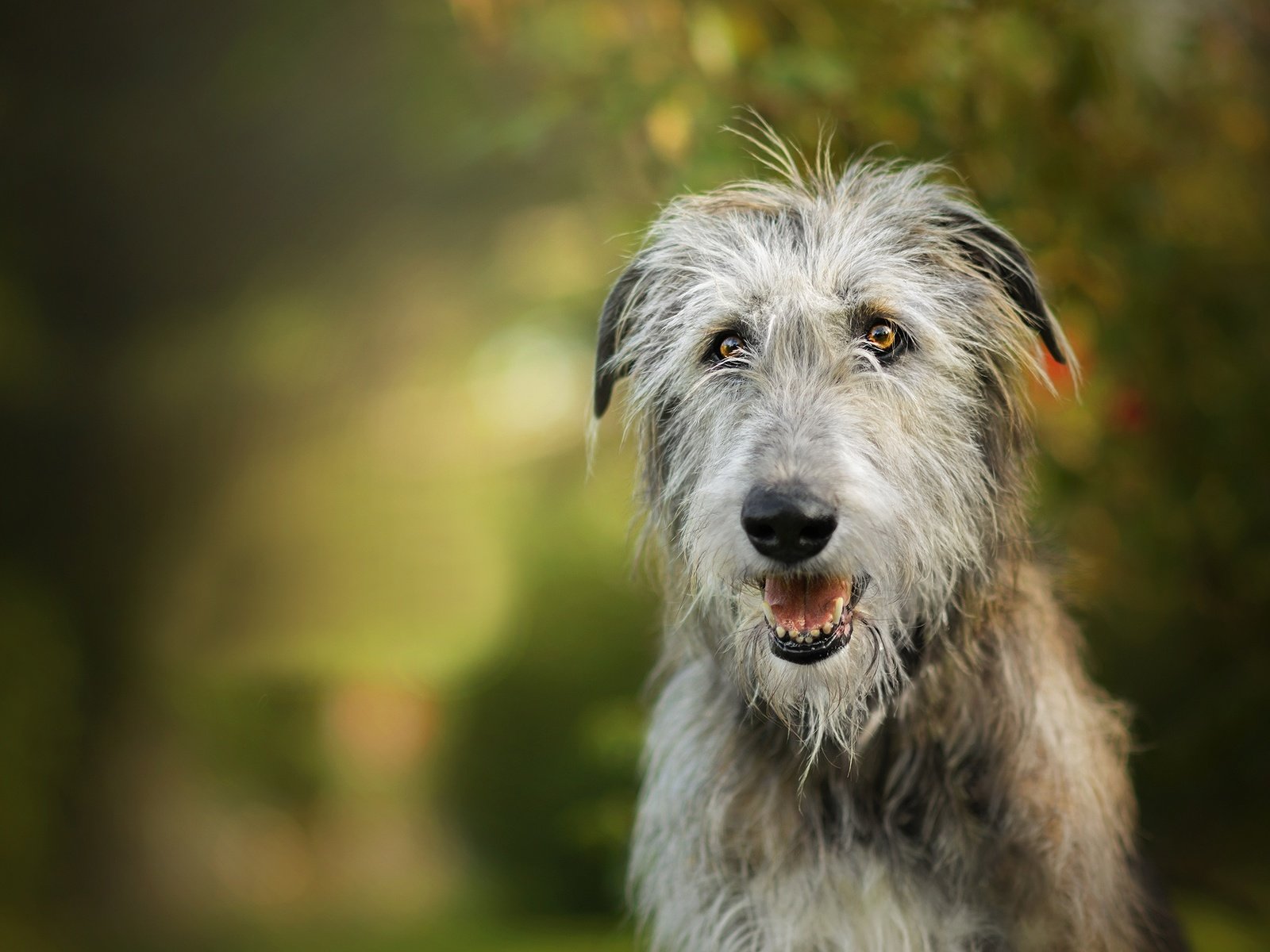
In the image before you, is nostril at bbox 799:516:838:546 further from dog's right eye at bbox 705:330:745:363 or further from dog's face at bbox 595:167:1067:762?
dog's right eye at bbox 705:330:745:363

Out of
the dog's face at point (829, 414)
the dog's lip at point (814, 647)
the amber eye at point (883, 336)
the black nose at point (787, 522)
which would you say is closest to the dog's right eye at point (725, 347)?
the dog's face at point (829, 414)

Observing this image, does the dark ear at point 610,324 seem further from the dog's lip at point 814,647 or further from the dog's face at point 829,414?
the dog's lip at point 814,647

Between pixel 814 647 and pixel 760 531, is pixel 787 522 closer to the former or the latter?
pixel 760 531

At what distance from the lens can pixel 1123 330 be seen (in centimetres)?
297

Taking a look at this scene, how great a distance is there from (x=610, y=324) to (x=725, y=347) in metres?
0.37

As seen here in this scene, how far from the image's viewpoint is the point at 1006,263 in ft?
6.64

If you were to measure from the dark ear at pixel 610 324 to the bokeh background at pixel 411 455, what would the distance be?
717 mm

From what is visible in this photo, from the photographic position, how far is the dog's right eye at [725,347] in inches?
76.1

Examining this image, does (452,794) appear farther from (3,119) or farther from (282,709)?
(3,119)

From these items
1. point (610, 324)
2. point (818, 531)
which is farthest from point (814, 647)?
point (610, 324)

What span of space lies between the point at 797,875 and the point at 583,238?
2.43 m

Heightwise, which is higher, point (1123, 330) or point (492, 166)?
point (492, 166)

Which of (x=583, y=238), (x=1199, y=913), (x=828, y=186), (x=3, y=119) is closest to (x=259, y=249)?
(x=3, y=119)

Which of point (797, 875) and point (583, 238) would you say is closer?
point (797, 875)
